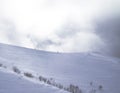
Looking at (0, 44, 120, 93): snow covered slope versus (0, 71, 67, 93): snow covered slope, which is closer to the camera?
(0, 71, 67, 93): snow covered slope

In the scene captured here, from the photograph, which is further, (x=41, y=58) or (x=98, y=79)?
(x=41, y=58)

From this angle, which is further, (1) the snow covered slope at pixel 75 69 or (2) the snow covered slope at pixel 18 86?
(1) the snow covered slope at pixel 75 69

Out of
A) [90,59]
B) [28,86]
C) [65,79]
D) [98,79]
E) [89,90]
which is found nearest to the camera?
[28,86]

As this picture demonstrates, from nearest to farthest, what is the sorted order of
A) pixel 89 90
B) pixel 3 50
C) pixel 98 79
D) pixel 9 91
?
pixel 9 91 → pixel 89 90 → pixel 98 79 → pixel 3 50

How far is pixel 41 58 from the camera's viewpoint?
1773cm

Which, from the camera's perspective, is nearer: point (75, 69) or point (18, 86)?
point (18, 86)

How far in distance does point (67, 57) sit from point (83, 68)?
3.41m

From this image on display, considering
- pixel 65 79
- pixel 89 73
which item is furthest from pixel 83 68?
pixel 65 79

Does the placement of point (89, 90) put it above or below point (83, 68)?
below

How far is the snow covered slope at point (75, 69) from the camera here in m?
12.3

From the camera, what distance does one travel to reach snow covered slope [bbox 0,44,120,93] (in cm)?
1232

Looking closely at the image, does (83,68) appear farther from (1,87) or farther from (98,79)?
(1,87)

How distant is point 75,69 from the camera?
50.8ft

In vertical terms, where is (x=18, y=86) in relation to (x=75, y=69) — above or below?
below
